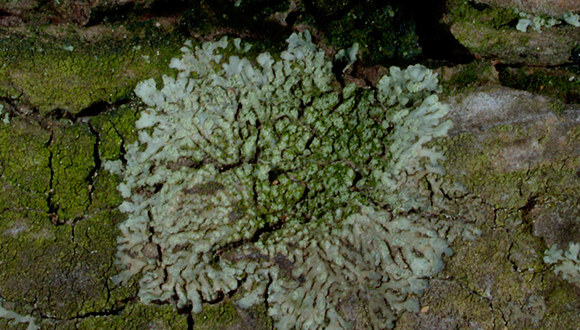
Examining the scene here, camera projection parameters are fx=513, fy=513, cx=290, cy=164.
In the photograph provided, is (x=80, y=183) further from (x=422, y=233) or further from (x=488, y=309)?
(x=488, y=309)

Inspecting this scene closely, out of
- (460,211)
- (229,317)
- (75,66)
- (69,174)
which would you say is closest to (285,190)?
(229,317)

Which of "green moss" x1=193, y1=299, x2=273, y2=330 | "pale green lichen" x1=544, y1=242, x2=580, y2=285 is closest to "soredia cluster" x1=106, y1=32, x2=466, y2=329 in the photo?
→ "green moss" x1=193, y1=299, x2=273, y2=330

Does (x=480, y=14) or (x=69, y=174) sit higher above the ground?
(x=480, y=14)

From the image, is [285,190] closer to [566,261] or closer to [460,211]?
[460,211]

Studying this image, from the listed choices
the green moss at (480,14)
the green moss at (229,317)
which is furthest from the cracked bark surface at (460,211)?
the green moss at (480,14)

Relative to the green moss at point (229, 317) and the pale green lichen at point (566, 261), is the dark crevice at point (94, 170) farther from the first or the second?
the pale green lichen at point (566, 261)

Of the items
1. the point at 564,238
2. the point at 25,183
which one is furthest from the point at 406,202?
the point at 25,183

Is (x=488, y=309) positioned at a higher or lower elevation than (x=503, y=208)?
lower

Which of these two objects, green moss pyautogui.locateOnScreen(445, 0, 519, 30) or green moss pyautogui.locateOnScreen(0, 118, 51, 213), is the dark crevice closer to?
green moss pyautogui.locateOnScreen(0, 118, 51, 213)
